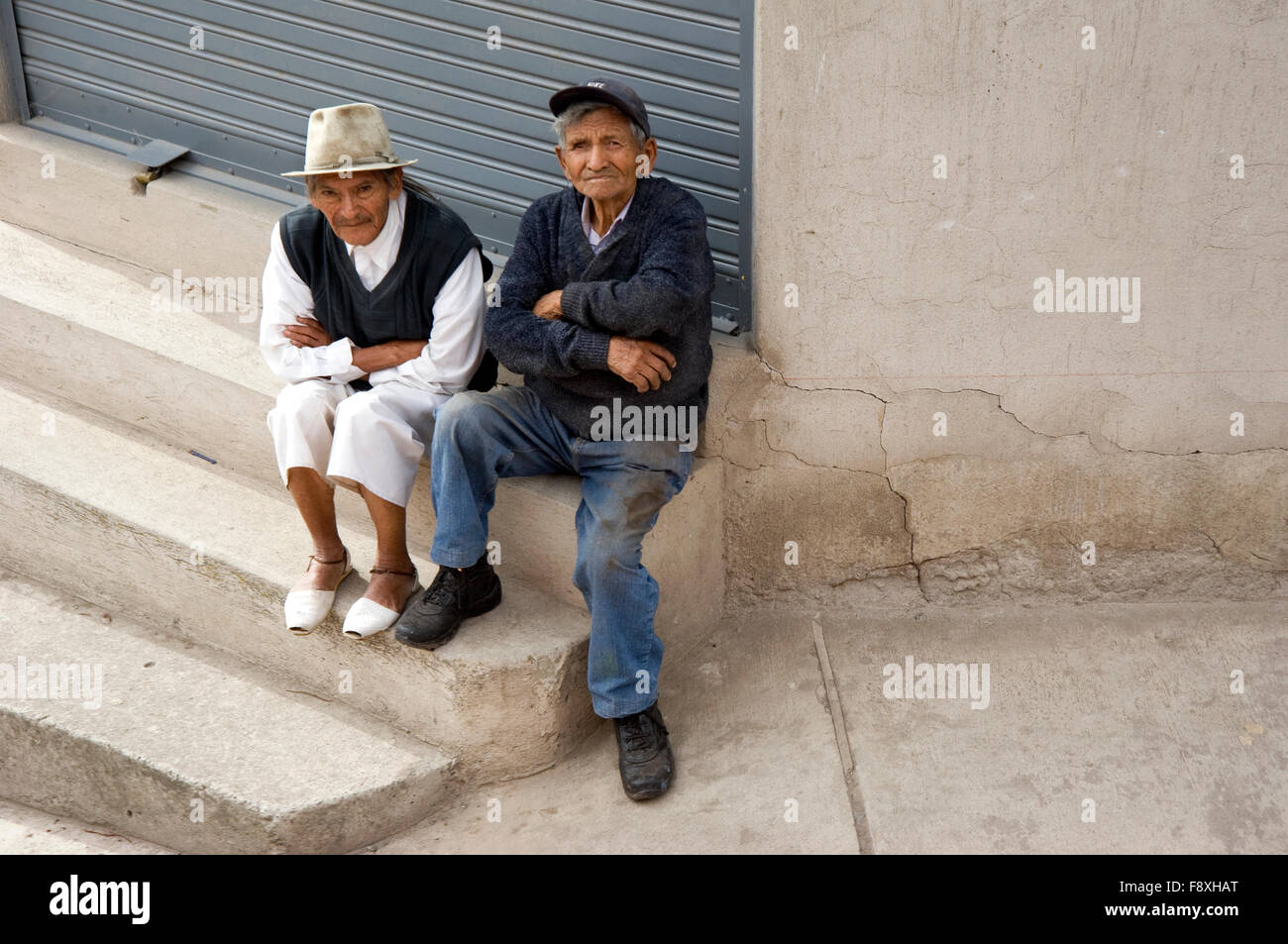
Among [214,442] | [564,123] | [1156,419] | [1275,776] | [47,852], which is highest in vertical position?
[564,123]

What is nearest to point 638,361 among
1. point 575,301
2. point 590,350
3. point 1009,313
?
point 590,350

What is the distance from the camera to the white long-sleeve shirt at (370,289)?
368cm

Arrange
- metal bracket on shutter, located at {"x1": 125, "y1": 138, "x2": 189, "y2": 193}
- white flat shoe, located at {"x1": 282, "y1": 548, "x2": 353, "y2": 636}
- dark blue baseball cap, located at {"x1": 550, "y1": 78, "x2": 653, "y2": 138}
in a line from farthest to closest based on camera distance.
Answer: metal bracket on shutter, located at {"x1": 125, "y1": 138, "x2": 189, "y2": 193}, white flat shoe, located at {"x1": 282, "y1": 548, "x2": 353, "y2": 636}, dark blue baseball cap, located at {"x1": 550, "y1": 78, "x2": 653, "y2": 138}

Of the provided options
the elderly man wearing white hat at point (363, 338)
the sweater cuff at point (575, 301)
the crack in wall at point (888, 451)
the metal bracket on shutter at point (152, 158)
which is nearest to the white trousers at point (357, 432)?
the elderly man wearing white hat at point (363, 338)

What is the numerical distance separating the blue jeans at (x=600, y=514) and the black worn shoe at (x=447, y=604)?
0.07 meters

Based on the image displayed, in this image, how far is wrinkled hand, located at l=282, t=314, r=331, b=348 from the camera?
3764 mm

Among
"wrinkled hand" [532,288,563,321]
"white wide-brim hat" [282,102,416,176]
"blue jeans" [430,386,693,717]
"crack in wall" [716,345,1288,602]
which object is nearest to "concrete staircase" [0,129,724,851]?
"blue jeans" [430,386,693,717]

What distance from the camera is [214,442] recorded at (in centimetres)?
443

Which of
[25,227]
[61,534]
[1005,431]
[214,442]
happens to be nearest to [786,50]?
[1005,431]

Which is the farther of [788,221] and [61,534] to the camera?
[61,534]

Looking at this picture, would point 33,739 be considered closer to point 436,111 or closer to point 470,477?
point 470,477

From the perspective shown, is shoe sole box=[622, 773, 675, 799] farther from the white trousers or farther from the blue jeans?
the white trousers

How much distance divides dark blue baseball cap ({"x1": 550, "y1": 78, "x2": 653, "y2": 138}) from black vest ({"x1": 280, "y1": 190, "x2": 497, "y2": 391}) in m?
0.51

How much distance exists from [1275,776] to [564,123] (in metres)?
2.50
